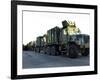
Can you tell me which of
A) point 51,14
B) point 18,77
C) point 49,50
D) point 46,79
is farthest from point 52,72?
point 51,14

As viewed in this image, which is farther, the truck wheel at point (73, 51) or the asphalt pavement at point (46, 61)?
the truck wheel at point (73, 51)

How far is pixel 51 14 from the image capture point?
6.64 feet

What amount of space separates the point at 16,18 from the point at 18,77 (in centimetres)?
57

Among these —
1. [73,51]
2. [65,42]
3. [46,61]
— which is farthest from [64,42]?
[46,61]

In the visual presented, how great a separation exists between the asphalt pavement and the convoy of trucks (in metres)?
0.04

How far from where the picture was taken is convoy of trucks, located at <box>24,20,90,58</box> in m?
2.02

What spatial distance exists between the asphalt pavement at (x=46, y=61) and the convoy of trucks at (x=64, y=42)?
4 cm

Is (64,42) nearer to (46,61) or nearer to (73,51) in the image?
(73,51)

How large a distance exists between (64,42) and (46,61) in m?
0.28

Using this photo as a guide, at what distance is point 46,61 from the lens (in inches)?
79.4

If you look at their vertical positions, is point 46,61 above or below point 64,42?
below

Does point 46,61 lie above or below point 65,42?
below

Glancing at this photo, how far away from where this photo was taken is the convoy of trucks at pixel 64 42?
202 cm

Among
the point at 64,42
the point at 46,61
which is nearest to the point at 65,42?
the point at 64,42
